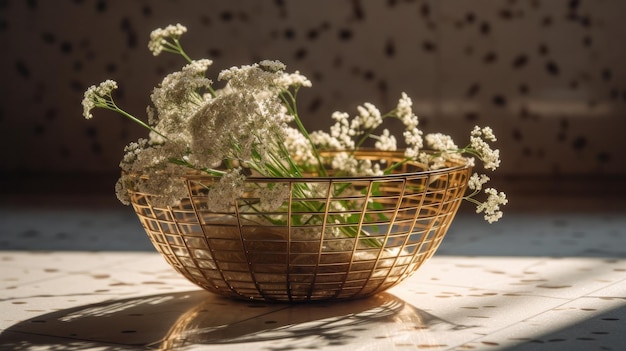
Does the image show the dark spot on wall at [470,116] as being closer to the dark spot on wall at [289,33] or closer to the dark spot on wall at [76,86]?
the dark spot on wall at [289,33]

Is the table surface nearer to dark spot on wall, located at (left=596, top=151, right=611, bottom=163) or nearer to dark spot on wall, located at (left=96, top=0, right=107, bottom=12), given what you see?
dark spot on wall, located at (left=596, top=151, right=611, bottom=163)

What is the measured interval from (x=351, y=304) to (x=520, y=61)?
7.93ft

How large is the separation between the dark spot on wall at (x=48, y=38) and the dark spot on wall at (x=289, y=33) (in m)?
1.15

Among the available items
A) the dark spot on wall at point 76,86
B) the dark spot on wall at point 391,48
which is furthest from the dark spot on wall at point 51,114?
the dark spot on wall at point 391,48

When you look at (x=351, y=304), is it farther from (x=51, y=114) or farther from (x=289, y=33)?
(x=51, y=114)

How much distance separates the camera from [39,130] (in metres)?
4.61

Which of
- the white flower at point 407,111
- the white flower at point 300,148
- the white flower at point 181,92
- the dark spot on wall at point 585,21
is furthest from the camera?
the dark spot on wall at point 585,21

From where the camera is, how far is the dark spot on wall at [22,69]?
181 inches

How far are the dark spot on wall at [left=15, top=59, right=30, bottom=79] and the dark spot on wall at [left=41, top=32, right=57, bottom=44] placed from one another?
16cm

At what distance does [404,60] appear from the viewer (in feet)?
14.0

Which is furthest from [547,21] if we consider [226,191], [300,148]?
[226,191]

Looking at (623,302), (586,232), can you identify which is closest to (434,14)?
(586,232)

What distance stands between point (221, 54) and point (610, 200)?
186 cm

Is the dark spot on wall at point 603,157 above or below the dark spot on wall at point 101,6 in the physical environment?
below
